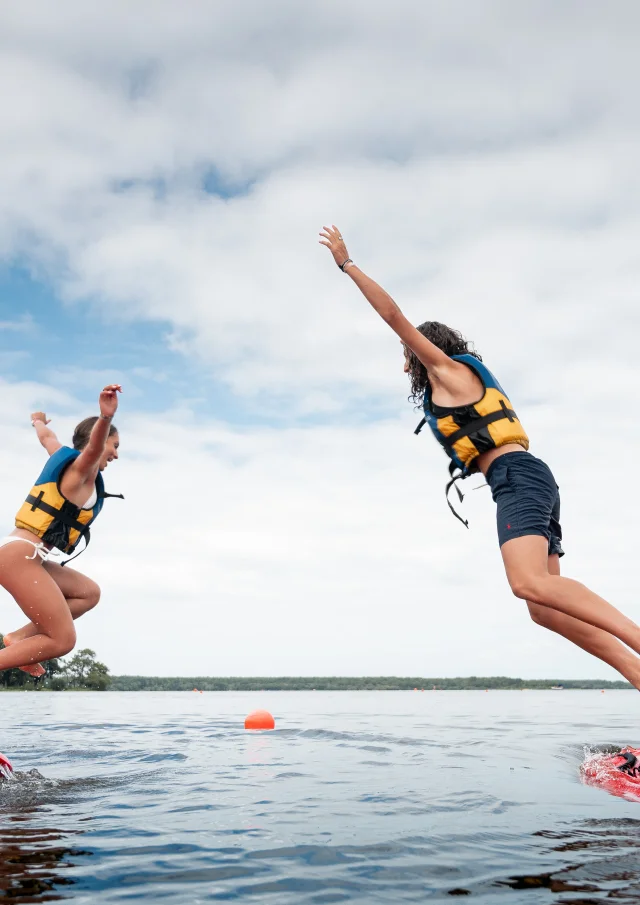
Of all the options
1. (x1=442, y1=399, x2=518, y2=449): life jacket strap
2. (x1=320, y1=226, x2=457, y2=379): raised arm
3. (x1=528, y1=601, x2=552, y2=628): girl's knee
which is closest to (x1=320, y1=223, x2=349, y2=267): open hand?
(x1=320, y1=226, x2=457, y2=379): raised arm

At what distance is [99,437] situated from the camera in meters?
6.24

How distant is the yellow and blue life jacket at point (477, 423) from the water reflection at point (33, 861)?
371 centimetres

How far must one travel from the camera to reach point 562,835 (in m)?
3.81

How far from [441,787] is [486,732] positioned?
20.2 ft

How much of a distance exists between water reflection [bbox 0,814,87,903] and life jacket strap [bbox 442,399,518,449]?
146 inches

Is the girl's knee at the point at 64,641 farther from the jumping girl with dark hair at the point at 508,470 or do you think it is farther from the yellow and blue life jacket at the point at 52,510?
the jumping girl with dark hair at the point at 508,470

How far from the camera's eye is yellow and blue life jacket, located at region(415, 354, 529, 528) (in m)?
5.68

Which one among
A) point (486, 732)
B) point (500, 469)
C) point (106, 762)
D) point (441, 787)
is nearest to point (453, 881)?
point (441, 787)

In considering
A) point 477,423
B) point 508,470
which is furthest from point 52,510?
point 508,470

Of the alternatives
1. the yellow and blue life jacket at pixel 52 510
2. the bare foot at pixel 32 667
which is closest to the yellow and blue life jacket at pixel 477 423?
the yellow and blue life jacket at pixel 52 510

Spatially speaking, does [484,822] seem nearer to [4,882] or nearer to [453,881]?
[453,881]

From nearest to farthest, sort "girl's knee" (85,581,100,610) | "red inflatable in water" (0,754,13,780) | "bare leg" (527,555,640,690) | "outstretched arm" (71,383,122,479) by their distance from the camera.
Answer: "bare leg" (527,555,640,690) → "red inflatable in water" (0,754,13,780) → "outstretched arm" (71,383,122,479) → "girl's knee" (85,581,100,610)

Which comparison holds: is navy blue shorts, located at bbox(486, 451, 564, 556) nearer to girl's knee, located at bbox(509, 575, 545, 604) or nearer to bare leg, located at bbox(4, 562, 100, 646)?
girl's knee, located at bbox(509, 575, 545, 604)

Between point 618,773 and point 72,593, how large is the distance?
16.6 feet
